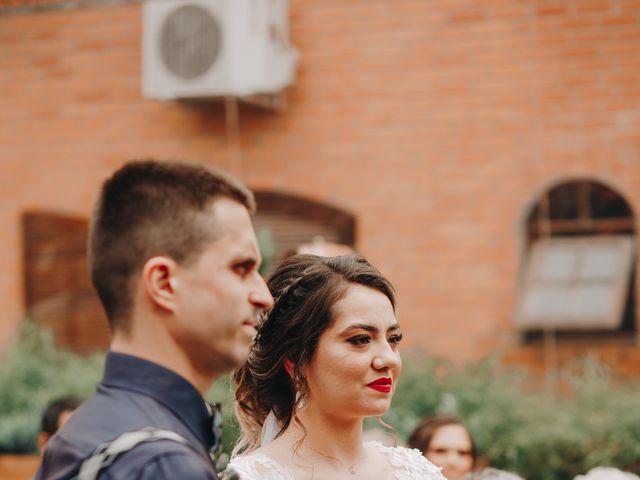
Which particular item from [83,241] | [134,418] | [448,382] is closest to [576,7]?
[448,382]

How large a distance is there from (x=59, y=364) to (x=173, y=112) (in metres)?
2.26

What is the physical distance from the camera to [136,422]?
6.48ft

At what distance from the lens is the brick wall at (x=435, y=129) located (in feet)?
29.8

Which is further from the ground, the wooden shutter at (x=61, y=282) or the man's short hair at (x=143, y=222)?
the man's short hair at (x=143, y=222)

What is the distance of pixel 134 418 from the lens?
1.98m

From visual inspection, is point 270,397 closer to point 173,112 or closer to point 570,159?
point 570,159

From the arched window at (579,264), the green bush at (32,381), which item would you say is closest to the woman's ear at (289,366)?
the green bush at (32,381)

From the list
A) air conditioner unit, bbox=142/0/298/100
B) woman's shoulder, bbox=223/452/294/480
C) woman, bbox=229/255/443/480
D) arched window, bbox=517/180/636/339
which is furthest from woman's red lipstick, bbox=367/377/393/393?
air conditioner unit, bbox=142/0/298/100

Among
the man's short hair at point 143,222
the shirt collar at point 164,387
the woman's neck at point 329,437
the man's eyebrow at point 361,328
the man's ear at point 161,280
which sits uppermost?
the man's short hair at point 143,222

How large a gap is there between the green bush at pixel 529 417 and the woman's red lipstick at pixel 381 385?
3.80 metres

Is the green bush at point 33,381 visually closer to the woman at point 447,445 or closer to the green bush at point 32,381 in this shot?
the green bush at point 32,381

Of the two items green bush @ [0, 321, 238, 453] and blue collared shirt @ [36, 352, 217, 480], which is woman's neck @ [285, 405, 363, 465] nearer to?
blue collared shirt @ [36, 352, 217, 480]

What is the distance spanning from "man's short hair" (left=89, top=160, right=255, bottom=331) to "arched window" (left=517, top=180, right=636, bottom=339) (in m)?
6.95

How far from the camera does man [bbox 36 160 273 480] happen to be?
2016 mm
